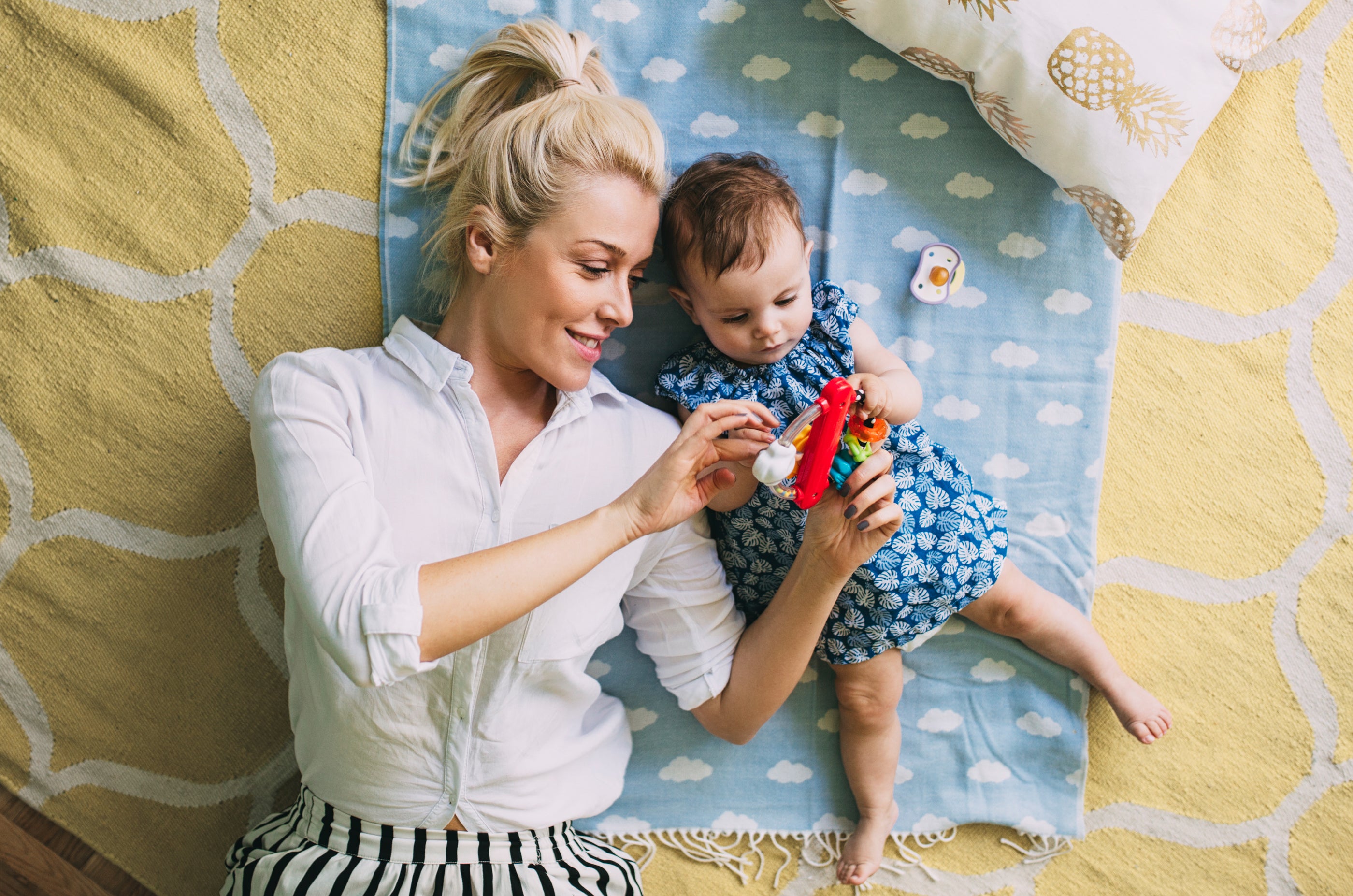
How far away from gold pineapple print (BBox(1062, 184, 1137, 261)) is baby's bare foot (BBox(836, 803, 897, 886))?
3.72ft

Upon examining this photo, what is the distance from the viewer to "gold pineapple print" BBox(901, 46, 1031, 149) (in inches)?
57.3

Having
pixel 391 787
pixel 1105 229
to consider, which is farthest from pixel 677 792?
pixel 1105 229

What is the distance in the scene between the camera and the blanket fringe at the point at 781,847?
5.44 feet

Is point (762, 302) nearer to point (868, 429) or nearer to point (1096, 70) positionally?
point (868, 429)

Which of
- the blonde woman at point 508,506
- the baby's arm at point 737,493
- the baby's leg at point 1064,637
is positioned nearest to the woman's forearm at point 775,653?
the blonde woman at point 508,506

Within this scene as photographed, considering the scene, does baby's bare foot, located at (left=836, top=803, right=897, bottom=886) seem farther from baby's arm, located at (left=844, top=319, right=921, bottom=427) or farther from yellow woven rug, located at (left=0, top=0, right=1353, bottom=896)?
baby's arm, located at (left=844, top=319, right=921, bottom=427)

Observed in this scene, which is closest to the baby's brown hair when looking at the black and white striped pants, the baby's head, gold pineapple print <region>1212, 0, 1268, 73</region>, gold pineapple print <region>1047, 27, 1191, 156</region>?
the baby's head

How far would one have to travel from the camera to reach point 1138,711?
5.28 ft

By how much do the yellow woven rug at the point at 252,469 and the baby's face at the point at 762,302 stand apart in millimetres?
632

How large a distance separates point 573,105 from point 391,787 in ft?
3.66

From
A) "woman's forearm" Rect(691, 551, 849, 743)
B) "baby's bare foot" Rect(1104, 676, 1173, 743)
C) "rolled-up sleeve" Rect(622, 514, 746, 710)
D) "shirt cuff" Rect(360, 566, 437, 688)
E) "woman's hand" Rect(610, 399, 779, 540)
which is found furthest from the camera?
"baby's bare foot" Rect(1104, 676, 1173, 743)

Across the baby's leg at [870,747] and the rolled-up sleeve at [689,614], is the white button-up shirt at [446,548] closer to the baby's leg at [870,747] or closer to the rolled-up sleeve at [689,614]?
the rolled-up sleeve at [689,614]

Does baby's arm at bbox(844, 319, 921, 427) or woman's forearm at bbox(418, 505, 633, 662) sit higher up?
baby's arm at bbox(844, 319, 921, 427)

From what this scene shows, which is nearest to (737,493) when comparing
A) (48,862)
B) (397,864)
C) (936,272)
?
(936,272)
